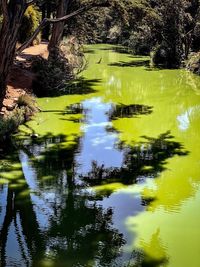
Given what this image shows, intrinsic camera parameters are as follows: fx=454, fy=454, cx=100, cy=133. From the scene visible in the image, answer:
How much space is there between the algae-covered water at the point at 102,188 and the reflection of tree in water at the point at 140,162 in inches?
0.8

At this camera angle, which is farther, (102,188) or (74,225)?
(102,188)

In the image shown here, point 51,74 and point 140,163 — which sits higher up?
point 51,74

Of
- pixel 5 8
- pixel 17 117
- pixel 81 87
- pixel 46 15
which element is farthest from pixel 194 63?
pixel 5 8

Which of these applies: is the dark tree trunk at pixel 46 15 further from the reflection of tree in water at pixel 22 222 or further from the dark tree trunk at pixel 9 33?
the reflection of tree in water at pixel 22 222

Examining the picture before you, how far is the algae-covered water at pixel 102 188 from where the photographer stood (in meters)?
6.17

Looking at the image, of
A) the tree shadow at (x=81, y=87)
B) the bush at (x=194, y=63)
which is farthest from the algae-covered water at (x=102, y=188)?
the bush at (x=194, y=63)

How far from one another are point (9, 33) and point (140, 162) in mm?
4154

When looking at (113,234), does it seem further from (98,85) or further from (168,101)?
(98,85)

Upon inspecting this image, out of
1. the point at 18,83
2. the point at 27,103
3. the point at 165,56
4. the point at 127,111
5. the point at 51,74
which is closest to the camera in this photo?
the point at 27,103

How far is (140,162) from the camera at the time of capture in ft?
32.4

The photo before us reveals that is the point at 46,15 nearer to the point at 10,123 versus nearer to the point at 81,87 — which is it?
the point at 81,87

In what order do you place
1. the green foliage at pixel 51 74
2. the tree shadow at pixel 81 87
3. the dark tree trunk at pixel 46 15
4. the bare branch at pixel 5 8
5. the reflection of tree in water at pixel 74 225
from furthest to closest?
1. the dark tree trunk at pixel 46 15
2. the tree shadow at pixel 81 87
3. the green foliage at pixel 51 74
4. the bare branch at pixel 5 8
5. the reflection of tree in water at pixel 74 225

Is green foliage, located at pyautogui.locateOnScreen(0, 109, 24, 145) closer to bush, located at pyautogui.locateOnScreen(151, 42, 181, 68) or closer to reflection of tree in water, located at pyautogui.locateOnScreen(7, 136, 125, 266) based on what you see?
reflection of tree in water, located at pyautogui.locateOnScreen(7, 136, 125, 266)

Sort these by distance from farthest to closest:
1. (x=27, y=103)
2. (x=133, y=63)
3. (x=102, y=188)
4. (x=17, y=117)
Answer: (x=133, y=63) < (x=27, y=103) < (x=17, y=117) < (x=102, y=188)
